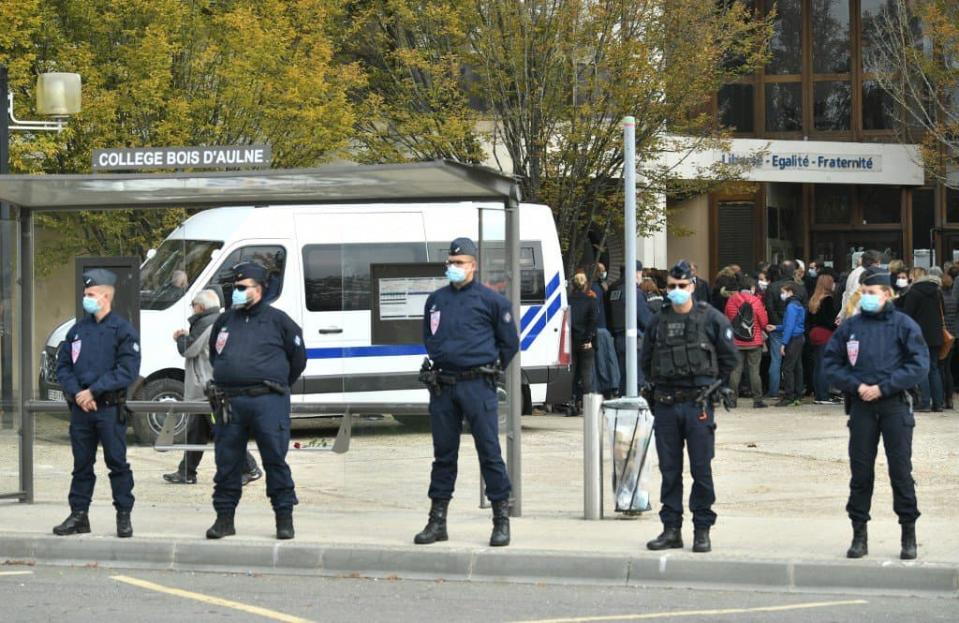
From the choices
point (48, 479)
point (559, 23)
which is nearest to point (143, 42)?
point (559, 23)

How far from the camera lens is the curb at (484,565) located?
8.79 metres

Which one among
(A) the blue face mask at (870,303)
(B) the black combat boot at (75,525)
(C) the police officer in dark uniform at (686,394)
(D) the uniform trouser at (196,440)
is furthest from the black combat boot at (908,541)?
(D) the uniform trouser at (196,440)

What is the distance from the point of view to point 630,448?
418 inches

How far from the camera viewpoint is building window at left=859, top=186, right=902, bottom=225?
34.4 m

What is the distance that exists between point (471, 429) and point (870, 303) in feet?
8.52

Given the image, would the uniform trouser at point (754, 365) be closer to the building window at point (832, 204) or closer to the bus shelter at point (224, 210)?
the bus shelter at point (224, 210)

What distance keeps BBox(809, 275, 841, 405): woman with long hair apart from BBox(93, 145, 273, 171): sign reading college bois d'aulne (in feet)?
31.9

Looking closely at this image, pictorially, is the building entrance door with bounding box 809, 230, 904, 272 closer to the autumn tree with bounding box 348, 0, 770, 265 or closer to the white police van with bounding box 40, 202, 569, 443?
the autumn tree with bounding box 348, 0, 770, 265

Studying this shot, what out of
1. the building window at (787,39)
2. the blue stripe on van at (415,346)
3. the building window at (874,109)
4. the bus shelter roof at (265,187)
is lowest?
the blue stripe on van at (415,346)

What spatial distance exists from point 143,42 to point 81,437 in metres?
11.5

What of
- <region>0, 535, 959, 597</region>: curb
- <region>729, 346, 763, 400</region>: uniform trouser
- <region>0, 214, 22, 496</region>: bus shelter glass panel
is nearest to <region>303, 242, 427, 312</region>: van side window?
<region>0, 214, 22, 496</region>: bus shelter glass panel

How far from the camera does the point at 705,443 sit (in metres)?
9.37

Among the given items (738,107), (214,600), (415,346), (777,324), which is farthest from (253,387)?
(738,107)

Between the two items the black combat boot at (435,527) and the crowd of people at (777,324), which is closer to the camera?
the black combat boot at (435,527)
